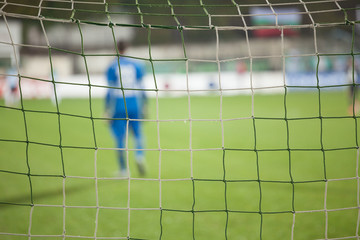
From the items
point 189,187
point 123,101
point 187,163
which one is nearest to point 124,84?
point 123,101

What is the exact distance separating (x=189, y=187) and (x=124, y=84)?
134 centimetres

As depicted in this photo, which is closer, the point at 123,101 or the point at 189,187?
the point at 189,187

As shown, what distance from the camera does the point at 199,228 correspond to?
286 centimetres

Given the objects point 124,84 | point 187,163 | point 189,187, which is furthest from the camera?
point 187,163

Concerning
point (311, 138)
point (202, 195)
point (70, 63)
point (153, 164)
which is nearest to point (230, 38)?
point (70, 63)

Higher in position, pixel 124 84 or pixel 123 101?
pixel 124 84

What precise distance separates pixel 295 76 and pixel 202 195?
12324 millimetres

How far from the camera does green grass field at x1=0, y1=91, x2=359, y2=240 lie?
275 cm

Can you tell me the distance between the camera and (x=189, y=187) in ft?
12.6

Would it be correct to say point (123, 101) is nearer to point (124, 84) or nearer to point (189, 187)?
point (124, 84)

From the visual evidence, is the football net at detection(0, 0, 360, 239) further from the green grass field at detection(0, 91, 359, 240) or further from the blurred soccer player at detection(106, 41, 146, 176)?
the blurred soccer player at detection(106, 41, 146, 176)

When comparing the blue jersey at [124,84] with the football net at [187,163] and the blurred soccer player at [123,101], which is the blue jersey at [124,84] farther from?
the football net at [187,163]

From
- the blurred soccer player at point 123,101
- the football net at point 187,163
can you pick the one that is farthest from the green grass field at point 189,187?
the blurred soccer player at point 123,101

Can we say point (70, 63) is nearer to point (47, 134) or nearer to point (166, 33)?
point (166, 33)
